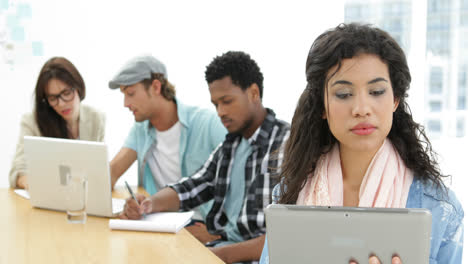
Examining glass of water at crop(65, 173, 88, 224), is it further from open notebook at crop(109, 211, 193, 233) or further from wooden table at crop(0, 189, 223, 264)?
open notebook at crop(109, 211, 193, 233)

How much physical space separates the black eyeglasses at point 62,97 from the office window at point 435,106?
2.64 m

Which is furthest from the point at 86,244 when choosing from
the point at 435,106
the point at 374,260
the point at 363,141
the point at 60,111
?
the point at 435,106

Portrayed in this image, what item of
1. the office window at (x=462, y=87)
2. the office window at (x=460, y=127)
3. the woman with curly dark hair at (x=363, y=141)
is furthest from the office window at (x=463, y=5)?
the woman with curly dark hair at (x=363, y=141)

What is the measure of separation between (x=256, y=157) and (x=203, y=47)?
2.35 meters

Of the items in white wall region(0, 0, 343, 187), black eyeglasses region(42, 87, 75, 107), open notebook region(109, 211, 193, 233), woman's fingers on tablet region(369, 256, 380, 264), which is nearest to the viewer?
woman's fingers on tablet region(369, 256, 380, 264)

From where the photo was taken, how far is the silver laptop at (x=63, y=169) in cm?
208

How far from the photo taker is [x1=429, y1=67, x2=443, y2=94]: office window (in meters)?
3.94

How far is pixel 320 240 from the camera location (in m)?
1.00

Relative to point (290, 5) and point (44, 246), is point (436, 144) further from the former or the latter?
point (44, 246)

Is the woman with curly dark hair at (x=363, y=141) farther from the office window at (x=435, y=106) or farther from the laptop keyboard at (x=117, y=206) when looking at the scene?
the office window at (x=435, y=106)

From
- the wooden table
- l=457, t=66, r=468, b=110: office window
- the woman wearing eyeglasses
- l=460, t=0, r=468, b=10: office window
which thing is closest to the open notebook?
the wooden table

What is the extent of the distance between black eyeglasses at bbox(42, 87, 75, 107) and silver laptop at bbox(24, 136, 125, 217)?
0.88m

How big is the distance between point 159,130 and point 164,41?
154cm

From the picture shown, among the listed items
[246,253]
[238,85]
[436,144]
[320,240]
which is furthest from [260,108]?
[436,144]
